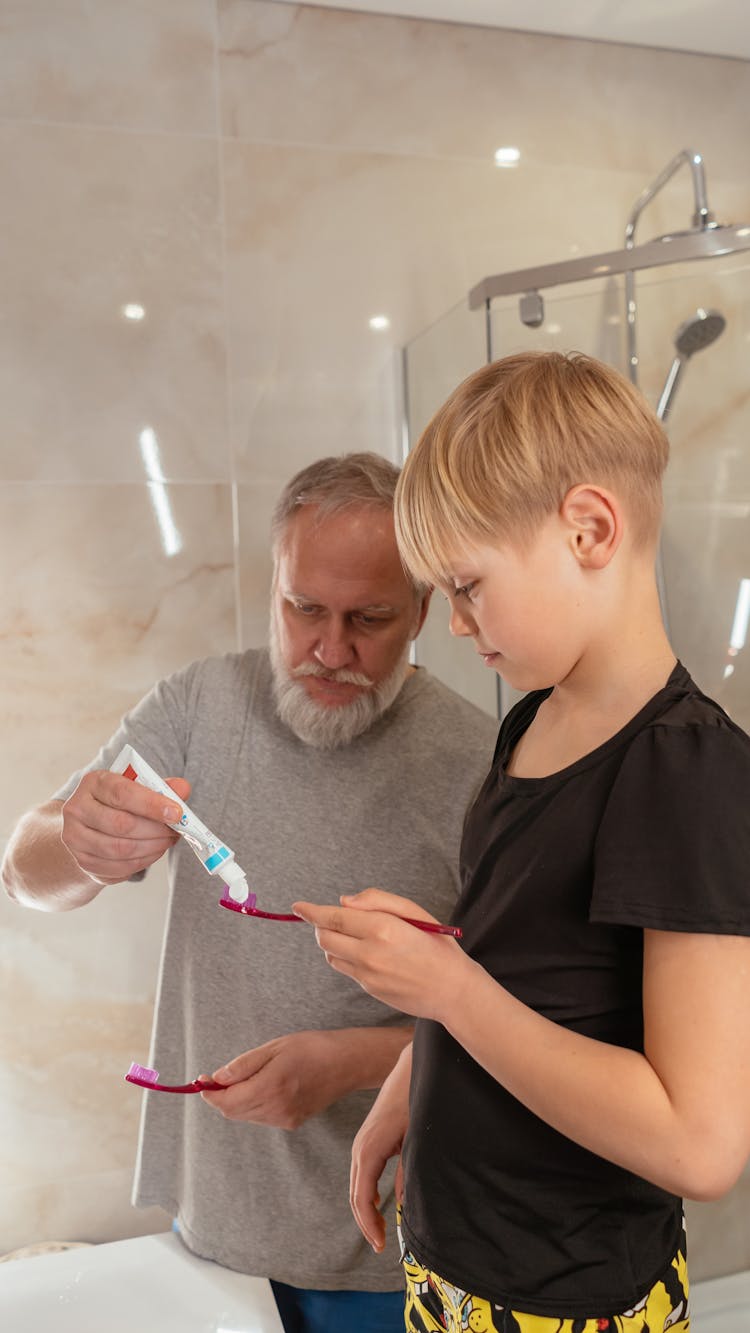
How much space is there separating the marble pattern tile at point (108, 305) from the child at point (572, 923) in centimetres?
97

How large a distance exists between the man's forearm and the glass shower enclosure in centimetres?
64

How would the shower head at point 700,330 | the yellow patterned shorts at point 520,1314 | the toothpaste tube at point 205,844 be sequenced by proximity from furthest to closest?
1. the shower head at point 700,330
2. the toothpaste tube at point 205,844
3. the yellow patterned shorts at point 520,1314

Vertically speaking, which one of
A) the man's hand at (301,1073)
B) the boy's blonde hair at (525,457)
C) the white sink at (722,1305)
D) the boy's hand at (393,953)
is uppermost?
the boy's blonde hair at (525,457)

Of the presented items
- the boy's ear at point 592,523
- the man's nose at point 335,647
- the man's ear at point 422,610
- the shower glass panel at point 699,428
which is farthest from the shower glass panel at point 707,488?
the boy's ear at point 592,523

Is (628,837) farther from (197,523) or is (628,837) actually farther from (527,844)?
(197,523)

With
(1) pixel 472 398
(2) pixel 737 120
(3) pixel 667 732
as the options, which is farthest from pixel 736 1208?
(2) pixel 737 120

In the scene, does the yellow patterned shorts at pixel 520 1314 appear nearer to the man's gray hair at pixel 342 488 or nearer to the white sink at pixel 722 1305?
the man's gray hair at pixel 342 488

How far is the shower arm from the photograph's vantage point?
1.47 m

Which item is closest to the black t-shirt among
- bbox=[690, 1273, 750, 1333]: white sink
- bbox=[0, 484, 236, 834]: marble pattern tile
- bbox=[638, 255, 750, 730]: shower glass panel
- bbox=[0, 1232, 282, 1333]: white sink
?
bbox=[0, 1232, 282, 1333]: white sink

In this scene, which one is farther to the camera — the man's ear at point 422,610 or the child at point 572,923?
the man's ear at point 422,610

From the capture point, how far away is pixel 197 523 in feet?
5.44

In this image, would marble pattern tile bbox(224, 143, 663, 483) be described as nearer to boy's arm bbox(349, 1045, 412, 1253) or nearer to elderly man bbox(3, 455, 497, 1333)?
elderly man bbox(3, 455, 497, 1333)

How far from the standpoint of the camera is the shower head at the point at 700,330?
1419 mm

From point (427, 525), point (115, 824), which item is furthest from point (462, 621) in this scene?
point (115, 824)
